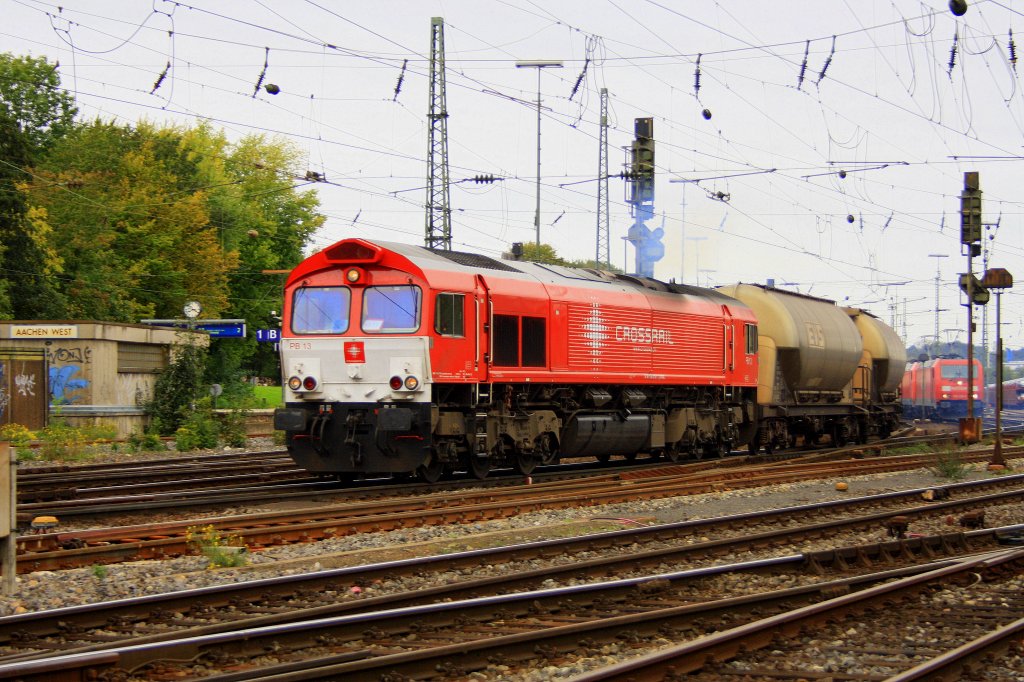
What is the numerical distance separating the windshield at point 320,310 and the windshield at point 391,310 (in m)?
0.37

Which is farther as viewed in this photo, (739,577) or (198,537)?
(198,537)

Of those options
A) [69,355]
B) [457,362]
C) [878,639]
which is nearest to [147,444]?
[69,355]

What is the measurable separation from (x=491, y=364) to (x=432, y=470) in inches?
75.9

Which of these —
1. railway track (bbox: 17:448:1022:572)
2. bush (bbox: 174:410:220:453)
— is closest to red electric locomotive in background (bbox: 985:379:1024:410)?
railway track (bbox: 17:448:1022:572)

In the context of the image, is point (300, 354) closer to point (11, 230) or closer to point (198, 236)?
point (11, 230)

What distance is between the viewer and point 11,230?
45062mm

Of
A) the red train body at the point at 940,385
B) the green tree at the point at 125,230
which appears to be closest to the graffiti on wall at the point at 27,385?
the green tree at the point at 125,230

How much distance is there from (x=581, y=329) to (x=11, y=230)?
108 ft

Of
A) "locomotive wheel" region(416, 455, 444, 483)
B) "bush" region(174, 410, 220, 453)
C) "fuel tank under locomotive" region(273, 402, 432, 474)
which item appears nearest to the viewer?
"fuel tank under locomotive" region(273, 402, 432, 474)

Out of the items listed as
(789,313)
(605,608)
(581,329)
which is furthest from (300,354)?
(789,313)

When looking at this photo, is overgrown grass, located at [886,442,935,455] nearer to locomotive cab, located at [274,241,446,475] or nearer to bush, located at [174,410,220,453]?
locomotive cab, located at [274,241,446,475]

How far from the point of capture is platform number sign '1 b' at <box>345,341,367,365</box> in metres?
17.0

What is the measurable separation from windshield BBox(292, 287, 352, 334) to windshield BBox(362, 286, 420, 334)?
0.37m

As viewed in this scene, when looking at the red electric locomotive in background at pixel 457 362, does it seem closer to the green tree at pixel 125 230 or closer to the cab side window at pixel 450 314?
the cab side window at pixel 450 314
